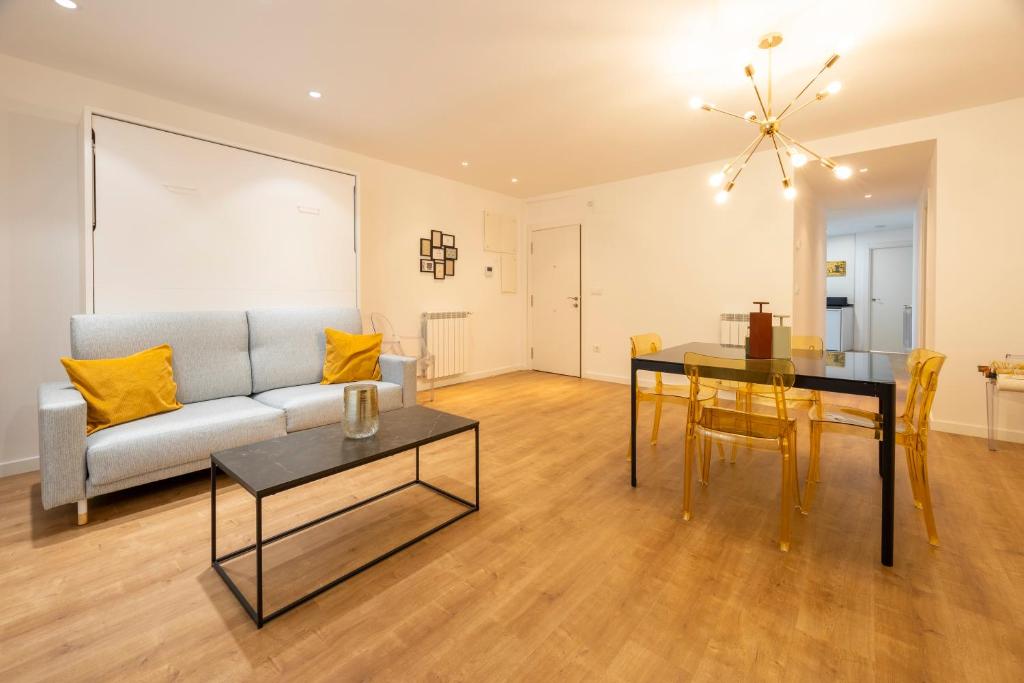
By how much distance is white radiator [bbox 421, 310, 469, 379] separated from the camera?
5.23 metres

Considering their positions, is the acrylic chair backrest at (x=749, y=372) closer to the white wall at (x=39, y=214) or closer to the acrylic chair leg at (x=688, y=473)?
the acrylic chair leg at (x=688, y=473)

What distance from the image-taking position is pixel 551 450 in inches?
125

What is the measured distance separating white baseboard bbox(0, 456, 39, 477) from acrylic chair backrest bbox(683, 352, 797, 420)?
4.09 m

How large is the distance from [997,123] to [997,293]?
1.30 m

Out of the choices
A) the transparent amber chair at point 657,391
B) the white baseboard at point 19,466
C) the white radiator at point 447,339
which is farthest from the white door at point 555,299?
the white baseboard at point 19,466

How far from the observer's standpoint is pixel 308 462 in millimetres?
1753

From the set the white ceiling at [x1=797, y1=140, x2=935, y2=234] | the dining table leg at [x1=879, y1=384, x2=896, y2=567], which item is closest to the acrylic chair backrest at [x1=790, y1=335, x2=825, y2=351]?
the dining table leg at [x1=879, y1=384, x2=896, y2=567]

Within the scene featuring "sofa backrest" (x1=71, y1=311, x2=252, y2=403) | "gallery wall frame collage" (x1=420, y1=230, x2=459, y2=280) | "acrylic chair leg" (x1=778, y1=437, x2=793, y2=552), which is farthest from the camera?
"gallery wall frame collage" (x1=420, y1=230, x2=459, y2=280)

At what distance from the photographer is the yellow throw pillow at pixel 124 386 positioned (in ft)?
7.77

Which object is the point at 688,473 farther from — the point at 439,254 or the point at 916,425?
the point at 439,254

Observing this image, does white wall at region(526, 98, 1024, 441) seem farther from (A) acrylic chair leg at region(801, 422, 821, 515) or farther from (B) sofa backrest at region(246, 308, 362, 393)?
(B) sofa backrest at region(246, 308, 362, 393)

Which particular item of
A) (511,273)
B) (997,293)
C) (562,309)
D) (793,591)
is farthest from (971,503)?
(511,273)

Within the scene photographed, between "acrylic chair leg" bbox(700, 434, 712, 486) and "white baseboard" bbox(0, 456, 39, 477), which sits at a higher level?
"acrylic chair leg" bbox(700, 434, 712, 486)

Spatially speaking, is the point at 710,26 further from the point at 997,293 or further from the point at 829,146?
the point at 997,293
